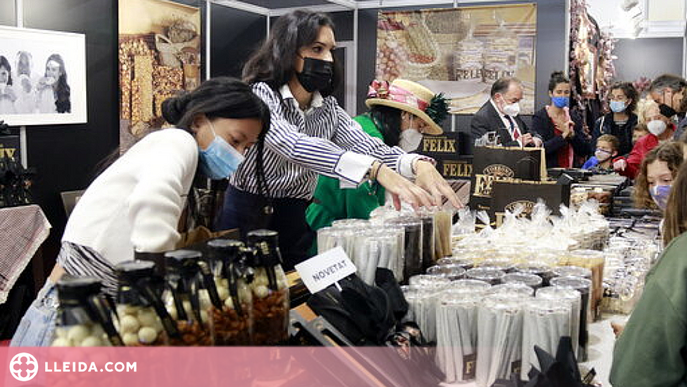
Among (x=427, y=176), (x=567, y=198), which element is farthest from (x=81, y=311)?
(x=567, y=198)

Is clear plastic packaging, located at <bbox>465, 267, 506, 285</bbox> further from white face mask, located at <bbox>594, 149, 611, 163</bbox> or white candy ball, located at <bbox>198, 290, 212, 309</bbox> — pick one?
white face mask, located at <bbox>594, 149, 611, 163</bbox>

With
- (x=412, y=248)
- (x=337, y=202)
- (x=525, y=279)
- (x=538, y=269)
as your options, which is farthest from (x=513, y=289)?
(x=337, y=202)

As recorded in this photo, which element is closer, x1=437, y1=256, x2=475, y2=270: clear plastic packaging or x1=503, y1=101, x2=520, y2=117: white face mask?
x1=437, y1=256, x2=475, y2=270: clear plastic packaging

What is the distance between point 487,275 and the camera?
1.75m

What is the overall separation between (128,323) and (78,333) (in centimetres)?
7

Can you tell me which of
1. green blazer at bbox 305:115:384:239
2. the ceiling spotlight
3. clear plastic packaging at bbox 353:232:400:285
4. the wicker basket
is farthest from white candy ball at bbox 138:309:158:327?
the ceiling spotlight

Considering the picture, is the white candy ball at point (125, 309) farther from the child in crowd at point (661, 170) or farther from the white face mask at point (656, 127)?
the white face mask at point (656, 127)

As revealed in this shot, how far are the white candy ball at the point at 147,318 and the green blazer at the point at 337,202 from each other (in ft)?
6.77

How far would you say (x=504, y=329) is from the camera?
143cm

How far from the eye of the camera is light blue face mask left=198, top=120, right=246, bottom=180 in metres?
1.73

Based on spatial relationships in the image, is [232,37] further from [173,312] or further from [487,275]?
[173,312]

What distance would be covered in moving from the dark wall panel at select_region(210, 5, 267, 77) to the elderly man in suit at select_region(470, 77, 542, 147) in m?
2.60

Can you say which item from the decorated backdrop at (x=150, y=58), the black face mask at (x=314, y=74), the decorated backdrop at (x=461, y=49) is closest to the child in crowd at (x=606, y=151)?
the decorated backdrop at (x=461, y=49)

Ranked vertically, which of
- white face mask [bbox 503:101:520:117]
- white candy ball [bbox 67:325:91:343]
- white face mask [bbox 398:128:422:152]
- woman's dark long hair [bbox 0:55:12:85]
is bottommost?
white candy ball [bbox 67:325:91:343]
